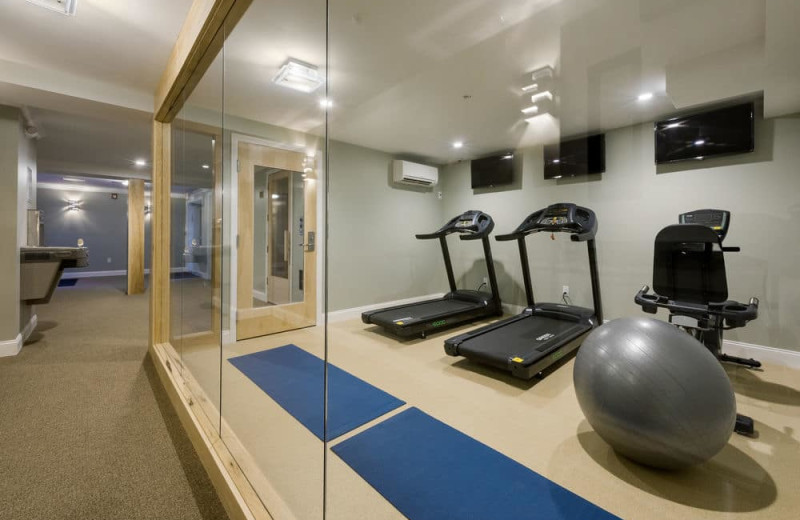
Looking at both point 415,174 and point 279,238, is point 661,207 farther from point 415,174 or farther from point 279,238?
point 279,238

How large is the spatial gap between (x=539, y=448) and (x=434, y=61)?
104 inches

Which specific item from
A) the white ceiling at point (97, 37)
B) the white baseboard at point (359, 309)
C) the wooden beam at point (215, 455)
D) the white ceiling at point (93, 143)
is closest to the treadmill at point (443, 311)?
the white baseboard at point (359, 309)

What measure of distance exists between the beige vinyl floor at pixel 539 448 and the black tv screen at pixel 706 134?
3.81ft

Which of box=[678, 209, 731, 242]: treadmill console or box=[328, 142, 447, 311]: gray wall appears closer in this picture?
box=[678, 209, 731, 242]: treadmill console

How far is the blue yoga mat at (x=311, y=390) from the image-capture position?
1.90 metres

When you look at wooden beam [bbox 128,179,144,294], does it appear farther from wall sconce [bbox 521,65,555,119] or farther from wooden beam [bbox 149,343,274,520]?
wall sconce [bbox 521,65,555,119]

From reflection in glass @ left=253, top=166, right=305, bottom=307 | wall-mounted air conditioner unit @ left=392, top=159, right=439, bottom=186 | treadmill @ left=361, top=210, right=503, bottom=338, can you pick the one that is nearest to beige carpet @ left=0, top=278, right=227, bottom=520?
reflection in glass @ left=253, top=166, right=305, bottom=307

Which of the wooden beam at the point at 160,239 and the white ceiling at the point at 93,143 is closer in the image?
the wooden beam at the point at 160,239

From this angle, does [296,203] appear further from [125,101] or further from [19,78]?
[19,78]

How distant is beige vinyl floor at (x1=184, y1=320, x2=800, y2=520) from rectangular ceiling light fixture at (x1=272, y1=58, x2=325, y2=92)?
1817mm

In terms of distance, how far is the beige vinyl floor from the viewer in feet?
4.85

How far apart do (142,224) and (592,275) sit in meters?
8.29

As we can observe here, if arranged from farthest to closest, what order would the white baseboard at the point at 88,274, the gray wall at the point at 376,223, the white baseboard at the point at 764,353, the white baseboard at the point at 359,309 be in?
1. the white baseboard at the point at 88,274
2. the white baseboard at the point at 359,309
3. the gray wall at the point at 376,223
4. the white baseboard at the point at 764,353

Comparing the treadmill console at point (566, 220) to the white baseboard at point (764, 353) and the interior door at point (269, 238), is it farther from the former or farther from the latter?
the interior door at point (269, 238)
